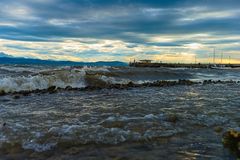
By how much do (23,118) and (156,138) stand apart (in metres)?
4.18

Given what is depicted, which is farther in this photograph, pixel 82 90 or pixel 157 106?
pixel 82 90

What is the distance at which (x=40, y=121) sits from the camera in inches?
344

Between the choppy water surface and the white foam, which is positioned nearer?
the choppy water surface

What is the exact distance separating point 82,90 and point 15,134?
1165 cm

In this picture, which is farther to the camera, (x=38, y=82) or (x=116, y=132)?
(x=38, y=82)

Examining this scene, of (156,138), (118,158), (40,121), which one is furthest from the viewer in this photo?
(40,121)

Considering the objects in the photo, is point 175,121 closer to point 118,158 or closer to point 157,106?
point 157,106

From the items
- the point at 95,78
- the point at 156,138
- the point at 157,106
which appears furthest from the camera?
the point at 95,78

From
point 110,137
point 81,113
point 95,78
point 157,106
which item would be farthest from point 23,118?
point 95,78

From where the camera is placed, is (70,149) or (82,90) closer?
(70,149)

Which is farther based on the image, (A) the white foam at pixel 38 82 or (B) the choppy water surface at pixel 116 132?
(A) the white foam at pixel 38 82

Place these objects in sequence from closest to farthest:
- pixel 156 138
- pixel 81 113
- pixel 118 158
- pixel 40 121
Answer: pixel 118 158, pixel 156 138, pixel 40 121, pixel 81 113

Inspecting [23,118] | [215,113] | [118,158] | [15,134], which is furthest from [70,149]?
[215,113]

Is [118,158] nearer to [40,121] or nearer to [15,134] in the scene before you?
[15,134]
